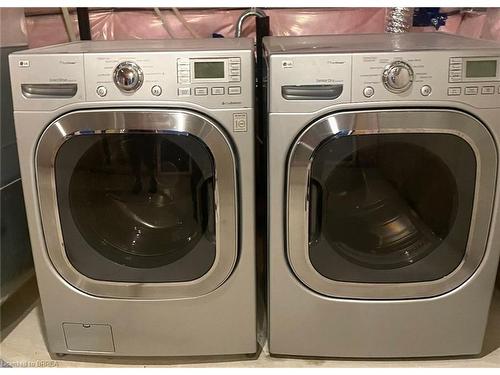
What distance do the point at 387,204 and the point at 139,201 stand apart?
1.97ft

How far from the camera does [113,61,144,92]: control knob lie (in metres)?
1.13

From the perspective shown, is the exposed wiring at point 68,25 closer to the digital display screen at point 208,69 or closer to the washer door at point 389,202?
the digital display screen at point 208,69

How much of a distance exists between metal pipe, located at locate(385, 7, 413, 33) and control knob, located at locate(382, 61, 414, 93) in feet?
2.41

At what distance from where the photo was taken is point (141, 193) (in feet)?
4.16

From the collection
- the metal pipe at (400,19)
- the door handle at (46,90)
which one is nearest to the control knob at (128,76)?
the door handle at (46,90)

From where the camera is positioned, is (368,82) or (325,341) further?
(325,341)

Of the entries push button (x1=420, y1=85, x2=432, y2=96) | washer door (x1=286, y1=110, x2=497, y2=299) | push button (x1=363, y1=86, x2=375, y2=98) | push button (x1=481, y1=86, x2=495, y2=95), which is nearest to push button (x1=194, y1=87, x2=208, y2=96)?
washer door (x1=286, y1=110, x2=497, y2=299)

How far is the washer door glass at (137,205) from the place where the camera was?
1197 mm

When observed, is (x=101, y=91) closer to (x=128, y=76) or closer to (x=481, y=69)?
A: (x=128, y=76)

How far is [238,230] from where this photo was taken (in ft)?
4.10

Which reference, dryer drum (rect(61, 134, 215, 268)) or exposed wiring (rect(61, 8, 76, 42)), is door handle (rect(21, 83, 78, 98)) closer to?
dryer drum (rect(61, 134, 215, 268))

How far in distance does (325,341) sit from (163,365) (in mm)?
430
